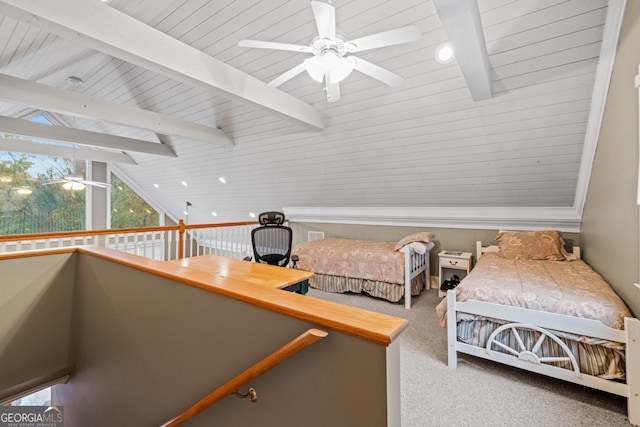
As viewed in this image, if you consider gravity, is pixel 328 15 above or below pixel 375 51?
below

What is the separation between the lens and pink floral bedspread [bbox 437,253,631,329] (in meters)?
1.78

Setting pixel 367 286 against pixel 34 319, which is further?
pixel 367 286

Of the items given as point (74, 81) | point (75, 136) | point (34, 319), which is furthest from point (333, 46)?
point (75, 136)

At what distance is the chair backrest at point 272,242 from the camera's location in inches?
134

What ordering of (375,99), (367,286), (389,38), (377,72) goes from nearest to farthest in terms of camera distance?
(389,38) < (377,72) < (375,99) < (367,286)

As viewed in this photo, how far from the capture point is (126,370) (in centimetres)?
187

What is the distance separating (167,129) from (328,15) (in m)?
3.10

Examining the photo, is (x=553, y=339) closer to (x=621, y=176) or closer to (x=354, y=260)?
(x=621, y=176)

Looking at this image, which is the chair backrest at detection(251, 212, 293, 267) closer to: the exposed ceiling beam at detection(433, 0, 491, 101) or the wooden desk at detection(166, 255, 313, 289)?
the wooden desk at detection(166, 255, 313, 289)

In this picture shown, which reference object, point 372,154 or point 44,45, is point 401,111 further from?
point 44,45

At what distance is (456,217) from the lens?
4105 mm

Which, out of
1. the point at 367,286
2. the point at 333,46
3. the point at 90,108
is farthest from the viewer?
the point at 367,286

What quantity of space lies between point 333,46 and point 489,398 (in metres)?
2.38

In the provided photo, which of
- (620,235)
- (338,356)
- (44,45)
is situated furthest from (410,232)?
(44,45)
